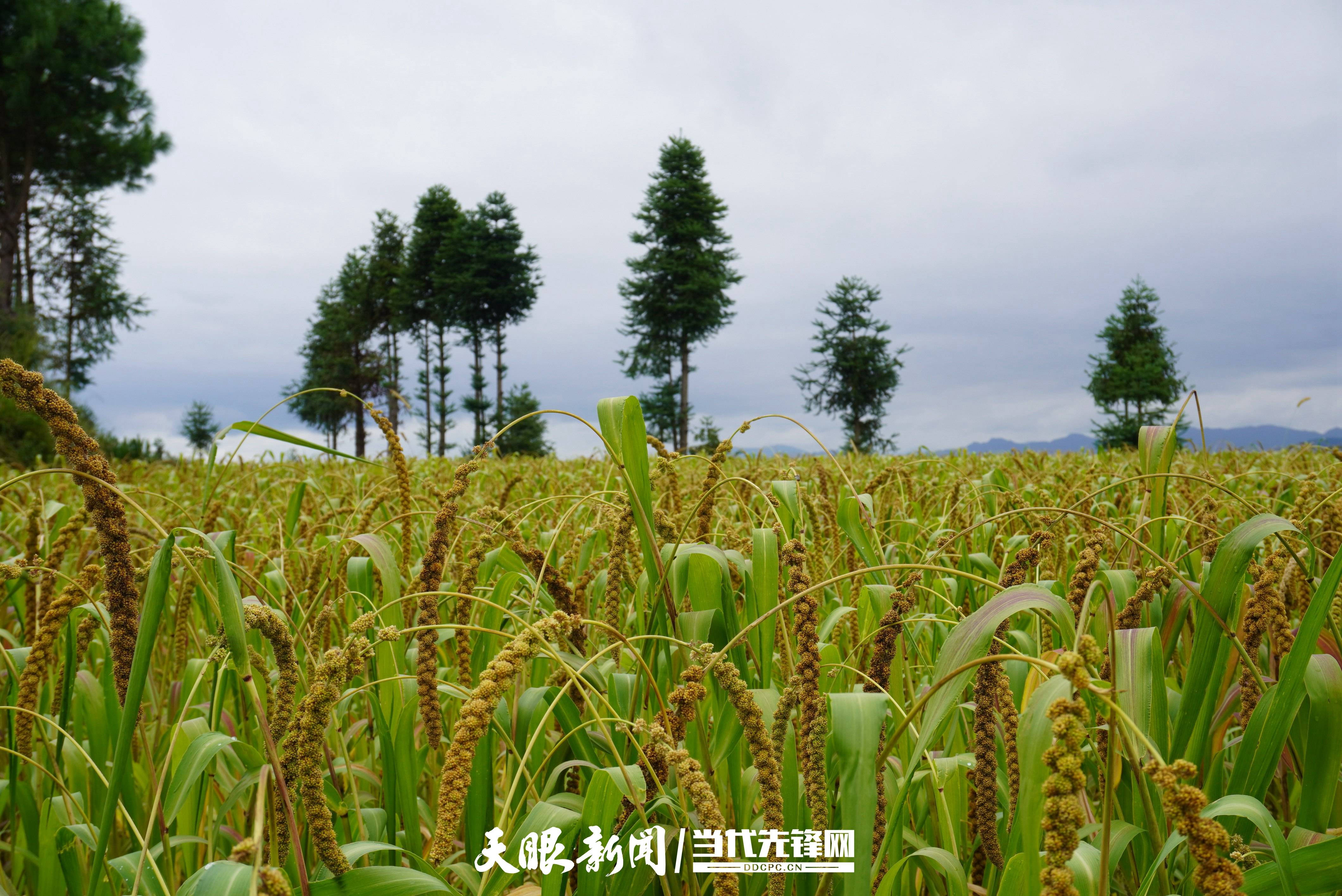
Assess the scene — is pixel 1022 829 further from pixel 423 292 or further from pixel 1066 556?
pixel 423 292

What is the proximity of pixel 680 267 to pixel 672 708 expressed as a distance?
43.9 metres

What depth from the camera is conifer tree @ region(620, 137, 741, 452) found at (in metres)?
44.1

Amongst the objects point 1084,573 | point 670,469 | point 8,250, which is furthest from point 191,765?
point 8,250

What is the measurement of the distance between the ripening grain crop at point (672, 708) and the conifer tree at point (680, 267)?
135ft

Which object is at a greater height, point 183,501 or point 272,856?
point 183,501

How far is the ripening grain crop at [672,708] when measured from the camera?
0.86 m

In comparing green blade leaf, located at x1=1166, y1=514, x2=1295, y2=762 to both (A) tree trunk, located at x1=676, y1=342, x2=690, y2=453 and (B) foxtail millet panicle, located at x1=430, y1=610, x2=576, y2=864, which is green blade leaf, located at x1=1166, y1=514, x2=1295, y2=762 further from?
(A) tree trunk, located at x1=676, y1=342, x2=690, y2=453

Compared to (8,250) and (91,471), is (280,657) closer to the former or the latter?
(91,471)

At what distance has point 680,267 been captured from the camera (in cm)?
4362

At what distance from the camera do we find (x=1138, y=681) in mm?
1052

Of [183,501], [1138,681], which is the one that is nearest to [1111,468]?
[1138,681]

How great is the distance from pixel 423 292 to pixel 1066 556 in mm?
52818

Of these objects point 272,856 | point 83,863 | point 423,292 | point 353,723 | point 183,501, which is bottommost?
point 83,863

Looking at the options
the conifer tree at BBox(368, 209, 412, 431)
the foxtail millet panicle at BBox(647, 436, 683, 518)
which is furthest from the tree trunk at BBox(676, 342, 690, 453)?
the foxtail millet panicle at BBox(647, 436, 683, 518)
